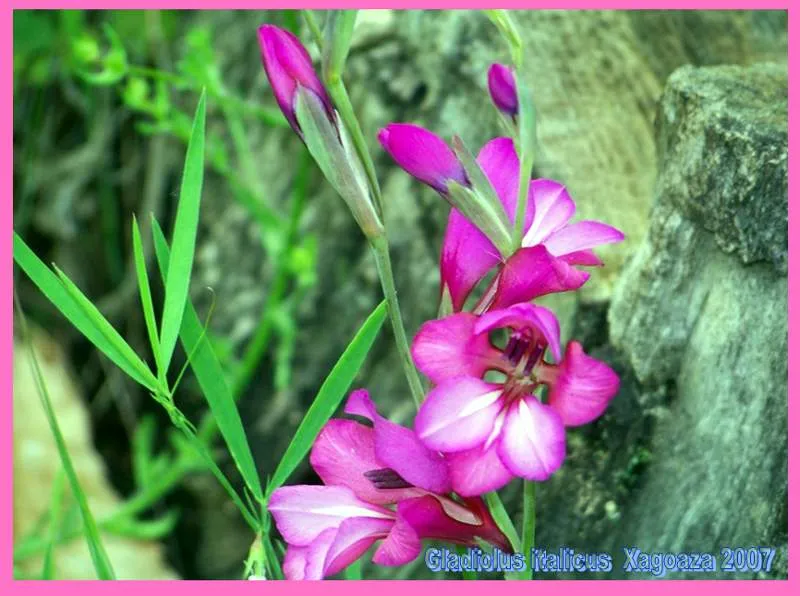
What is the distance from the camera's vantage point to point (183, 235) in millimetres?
726

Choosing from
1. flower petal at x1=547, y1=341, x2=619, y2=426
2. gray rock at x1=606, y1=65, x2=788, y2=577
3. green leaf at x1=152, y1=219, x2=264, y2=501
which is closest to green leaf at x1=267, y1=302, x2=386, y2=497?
green leaf at x1=152, y1=219, x2=264, y2=501

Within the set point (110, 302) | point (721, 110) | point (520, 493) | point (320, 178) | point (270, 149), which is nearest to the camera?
point (721, 110)

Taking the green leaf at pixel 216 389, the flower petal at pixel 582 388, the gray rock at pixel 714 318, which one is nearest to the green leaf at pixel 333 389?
the green leaf at pixel 216 389

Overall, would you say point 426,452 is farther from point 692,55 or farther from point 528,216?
point 692,55

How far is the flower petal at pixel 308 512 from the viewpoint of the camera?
0.65m

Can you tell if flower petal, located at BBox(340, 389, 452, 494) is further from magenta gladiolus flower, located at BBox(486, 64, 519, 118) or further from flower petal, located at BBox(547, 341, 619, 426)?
magenta gladiolus flower, located at BBox(486, 64, 519, 118)

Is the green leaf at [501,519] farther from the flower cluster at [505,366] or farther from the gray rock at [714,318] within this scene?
the gray rock at [714,318]

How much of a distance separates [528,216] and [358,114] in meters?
0.68

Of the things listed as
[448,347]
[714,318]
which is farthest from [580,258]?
[714,318]

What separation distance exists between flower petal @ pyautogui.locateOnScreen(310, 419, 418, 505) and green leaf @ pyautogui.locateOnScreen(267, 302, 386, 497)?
0.12 feet

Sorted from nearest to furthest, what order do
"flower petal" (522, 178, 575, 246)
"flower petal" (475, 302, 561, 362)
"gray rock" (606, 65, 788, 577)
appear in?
"flower petal" (475, 302, 561, 362) → "flower petal" (522, 178, 575, 246) → "gray rock" (606, 65, 788, 577)

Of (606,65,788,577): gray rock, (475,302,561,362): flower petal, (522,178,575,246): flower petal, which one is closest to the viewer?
(475,302,561,362): flower petal

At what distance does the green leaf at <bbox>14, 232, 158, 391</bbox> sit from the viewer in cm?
71

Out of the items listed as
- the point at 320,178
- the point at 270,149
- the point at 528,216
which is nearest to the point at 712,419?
the point at 528,216
